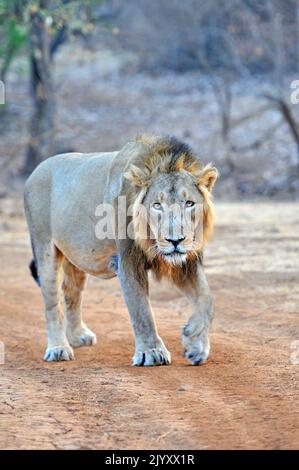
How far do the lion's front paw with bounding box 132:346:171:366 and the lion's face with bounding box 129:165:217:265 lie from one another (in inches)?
25.3

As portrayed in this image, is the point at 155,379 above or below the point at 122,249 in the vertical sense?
below

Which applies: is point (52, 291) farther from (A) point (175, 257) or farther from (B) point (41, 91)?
(B) point (41, 91)

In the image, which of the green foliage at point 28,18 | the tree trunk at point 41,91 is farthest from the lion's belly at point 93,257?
the tree trunk at point 41,91

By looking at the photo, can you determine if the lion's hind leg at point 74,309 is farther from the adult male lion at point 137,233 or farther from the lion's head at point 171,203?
the lion's head at point 171,203

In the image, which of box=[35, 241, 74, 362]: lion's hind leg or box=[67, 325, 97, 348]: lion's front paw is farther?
box=[67, 325, 97, 348]: lion's front paw

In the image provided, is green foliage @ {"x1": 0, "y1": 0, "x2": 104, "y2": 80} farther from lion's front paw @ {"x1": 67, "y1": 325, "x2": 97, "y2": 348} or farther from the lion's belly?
the lion's belly

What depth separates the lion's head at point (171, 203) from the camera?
6.44m

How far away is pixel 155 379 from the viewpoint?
6.23m

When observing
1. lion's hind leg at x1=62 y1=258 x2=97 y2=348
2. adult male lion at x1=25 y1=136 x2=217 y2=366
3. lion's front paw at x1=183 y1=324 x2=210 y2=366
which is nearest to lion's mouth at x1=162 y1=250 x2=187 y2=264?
adult male lion at x1=25 y1=136 x2=217 y2=366

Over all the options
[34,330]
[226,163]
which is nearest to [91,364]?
[34,330]

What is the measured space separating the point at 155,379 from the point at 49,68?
15357 millimetres

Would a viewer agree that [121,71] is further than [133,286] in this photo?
Yes

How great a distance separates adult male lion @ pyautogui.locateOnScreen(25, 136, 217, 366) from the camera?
6.57 meters

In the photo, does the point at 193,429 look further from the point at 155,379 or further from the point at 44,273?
the point at 44,273
